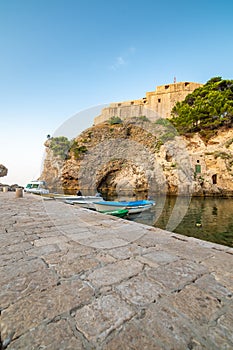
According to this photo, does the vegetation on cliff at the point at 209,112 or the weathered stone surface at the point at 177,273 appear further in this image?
the vegetation on cliff at the point at 209,112

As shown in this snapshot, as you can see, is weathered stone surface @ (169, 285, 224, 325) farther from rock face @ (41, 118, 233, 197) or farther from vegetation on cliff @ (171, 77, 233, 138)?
vegetation on cliff @ (171, 77, 233, 138)

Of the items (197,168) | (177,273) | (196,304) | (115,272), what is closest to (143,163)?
(197,168)

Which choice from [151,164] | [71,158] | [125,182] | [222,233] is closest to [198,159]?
[151,164]

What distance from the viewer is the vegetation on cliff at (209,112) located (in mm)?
25172

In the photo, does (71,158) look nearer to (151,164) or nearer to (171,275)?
(151,164)

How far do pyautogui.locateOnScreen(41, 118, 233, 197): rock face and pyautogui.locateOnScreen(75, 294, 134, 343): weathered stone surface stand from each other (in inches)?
905

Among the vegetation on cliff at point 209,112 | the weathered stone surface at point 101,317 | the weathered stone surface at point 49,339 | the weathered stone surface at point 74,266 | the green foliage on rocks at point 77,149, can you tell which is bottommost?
the weathered stone surface at point 49,339

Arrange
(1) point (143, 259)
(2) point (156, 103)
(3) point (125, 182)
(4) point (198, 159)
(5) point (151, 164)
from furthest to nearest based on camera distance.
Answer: (2) point (156, 103) → (3) point (125, 182) → (5) point (151, 164) → (4) point (198, 159) → (1) point (143, 259)

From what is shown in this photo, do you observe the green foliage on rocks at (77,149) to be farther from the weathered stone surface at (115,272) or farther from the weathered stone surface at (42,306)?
the weathered stone surface at (42,306)

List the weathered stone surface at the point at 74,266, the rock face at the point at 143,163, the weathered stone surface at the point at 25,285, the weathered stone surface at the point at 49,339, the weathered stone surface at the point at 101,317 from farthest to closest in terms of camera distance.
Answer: the rock face at the point at 143,163, the weathered stone surface at the point at 74,266, the weathered stone surface at the point at 25,285, the weathered stone surface at the point at 101,317, the weathered stone surface at the point at 49,339

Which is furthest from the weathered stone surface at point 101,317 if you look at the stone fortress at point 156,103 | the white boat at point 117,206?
the stone fortress at point 156,103

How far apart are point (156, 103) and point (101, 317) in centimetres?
4170

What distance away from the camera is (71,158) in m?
32.7

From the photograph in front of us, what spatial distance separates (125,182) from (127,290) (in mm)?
27286
